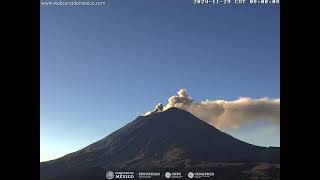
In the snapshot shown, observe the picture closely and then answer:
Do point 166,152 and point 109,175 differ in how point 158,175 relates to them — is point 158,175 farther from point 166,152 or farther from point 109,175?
point 109,175

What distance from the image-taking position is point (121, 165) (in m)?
5.88

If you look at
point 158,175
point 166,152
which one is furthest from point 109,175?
point 166,152

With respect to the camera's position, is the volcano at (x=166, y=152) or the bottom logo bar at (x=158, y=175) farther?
the volcano at (x=166, y=152)

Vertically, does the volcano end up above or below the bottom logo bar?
above

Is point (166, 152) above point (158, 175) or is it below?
above

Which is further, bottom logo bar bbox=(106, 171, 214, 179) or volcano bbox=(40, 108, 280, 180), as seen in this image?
volcano bbox=(40, 108, 280, 180)

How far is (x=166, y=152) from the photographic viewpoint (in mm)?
5812

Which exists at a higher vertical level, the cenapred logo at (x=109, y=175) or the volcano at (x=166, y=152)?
the volcano at (x=166, y=152)

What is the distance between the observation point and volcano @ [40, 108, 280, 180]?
5.77 m

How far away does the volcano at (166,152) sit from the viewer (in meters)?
5.77

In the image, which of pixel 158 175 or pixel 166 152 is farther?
pixel 166 152

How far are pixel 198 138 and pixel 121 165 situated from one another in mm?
948

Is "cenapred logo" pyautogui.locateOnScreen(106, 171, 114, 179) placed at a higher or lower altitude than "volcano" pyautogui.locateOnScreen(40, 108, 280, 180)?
lower
